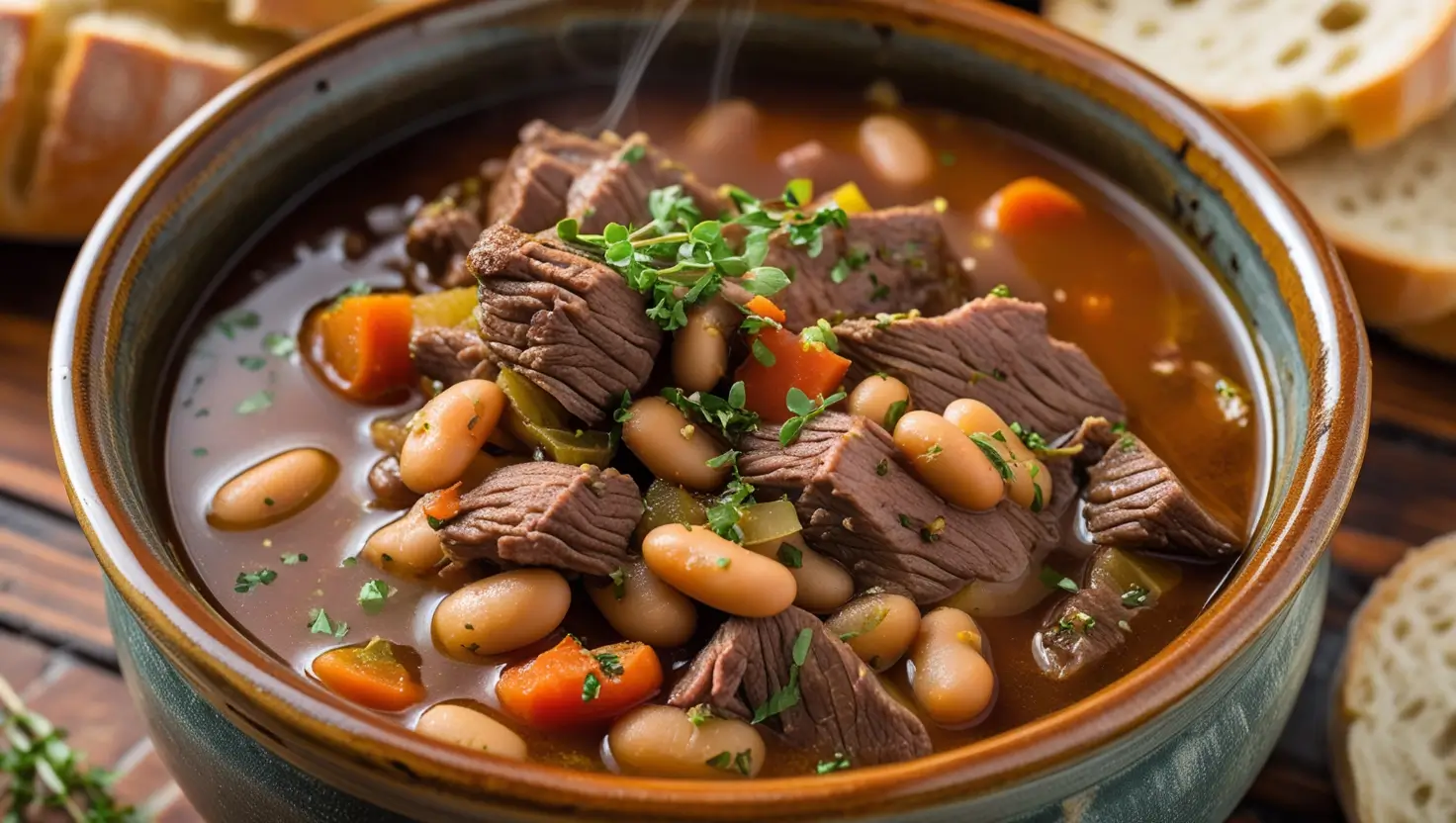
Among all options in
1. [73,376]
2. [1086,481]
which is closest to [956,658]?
[1086,481]

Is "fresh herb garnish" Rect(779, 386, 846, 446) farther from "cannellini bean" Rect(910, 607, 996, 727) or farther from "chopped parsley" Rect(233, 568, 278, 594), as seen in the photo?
"chopped parsley" Rect(233, 568, 278, 594)

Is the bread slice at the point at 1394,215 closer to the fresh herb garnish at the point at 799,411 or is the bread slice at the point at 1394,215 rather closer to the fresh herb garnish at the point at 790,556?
the fresh herb garnish at the point at 799,411

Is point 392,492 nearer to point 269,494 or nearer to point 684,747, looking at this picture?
point 269,494

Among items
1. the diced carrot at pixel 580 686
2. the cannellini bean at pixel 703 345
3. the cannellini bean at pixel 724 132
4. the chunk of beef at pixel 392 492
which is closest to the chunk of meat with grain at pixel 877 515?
the cannellini bean at pixel 703 345

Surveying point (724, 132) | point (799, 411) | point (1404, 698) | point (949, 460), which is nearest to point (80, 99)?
point (724, 132)

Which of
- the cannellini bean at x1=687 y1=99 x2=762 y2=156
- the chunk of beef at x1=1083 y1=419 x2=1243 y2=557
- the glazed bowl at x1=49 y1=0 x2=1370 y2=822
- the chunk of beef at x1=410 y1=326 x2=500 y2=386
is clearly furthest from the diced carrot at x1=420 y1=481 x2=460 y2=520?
the cannellini bean at x1=687 y1=99 x2=762 y2=156

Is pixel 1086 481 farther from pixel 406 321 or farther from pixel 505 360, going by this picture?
pixel 406 321
